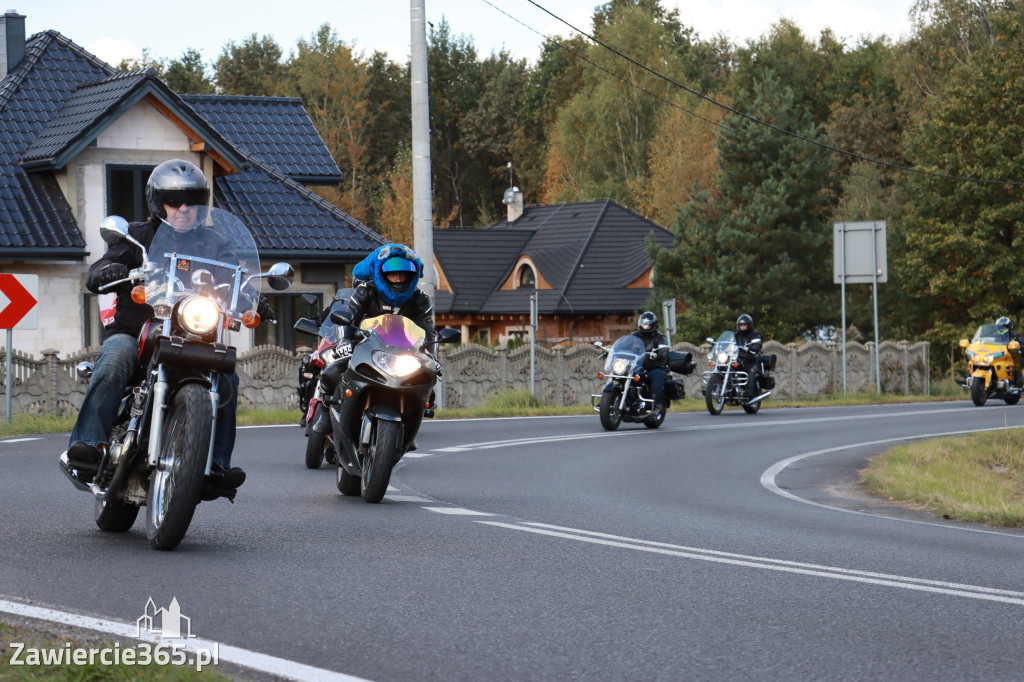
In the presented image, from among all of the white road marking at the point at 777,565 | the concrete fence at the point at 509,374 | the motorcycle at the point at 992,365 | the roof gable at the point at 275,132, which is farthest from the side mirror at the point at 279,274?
the roof gable at the point at 275,132

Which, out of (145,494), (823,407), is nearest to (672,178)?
(823,407)

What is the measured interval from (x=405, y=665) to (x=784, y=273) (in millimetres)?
47334

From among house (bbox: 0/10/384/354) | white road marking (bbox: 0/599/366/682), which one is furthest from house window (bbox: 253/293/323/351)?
white road marking (bbox: 0/599/366/682)

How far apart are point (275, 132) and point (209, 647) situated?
1188 inches

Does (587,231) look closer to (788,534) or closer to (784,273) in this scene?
(784,273)

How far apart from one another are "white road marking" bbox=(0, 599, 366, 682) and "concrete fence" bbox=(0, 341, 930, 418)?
13.7m

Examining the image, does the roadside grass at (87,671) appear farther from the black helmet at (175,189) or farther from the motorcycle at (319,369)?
the motorcycle at (319,369)

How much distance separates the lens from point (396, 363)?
9.55m

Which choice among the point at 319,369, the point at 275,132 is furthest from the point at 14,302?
the point at 275,132

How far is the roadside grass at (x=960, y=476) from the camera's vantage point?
11.0 meters

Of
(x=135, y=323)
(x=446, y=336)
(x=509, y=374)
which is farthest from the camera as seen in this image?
(x=509, y=374)

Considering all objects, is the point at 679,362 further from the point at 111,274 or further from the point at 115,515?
the point at 111,274

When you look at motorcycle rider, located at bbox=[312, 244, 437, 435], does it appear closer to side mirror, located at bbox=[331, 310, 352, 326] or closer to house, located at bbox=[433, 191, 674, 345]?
side mirror, located at bbox=[331, 310, 352, 326]

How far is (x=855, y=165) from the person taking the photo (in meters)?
67.4
